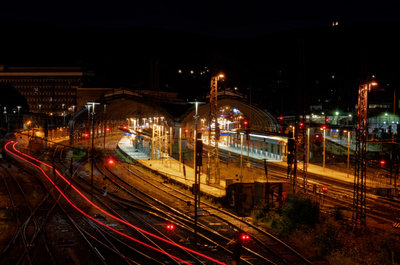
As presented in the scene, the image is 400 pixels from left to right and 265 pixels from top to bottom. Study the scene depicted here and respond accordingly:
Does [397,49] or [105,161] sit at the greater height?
[397,49]

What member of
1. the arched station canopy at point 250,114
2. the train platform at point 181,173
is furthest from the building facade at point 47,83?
the train platform at point 181,173

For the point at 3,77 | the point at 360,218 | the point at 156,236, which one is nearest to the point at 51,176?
the point at 156,236

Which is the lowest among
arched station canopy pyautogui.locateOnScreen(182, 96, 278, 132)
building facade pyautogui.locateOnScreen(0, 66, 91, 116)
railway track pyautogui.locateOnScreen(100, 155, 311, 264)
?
railway track pyautogui.locateOnScreen(100, 155, 311, 264)

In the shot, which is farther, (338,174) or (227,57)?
(227,57)

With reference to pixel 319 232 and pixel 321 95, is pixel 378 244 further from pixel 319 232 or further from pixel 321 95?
pixel 321 95

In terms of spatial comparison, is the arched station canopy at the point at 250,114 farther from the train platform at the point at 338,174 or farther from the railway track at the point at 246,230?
the railway track at the point at 246,230

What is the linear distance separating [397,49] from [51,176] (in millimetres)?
72580

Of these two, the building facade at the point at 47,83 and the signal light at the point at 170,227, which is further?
the building facade at the point at 47,83

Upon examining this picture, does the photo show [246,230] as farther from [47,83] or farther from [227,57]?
[227,57]

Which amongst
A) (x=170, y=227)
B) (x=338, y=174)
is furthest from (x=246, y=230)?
(x=338, y=174)

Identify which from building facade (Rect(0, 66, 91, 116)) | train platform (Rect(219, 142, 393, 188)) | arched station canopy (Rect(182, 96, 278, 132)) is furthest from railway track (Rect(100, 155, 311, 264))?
building facade (Rect(0, 66, 91, 116))

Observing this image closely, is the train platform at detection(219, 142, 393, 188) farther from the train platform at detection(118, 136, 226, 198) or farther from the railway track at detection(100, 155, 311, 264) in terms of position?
the railway track at detection(100, 155, 311, 264)

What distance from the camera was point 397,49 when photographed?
73.6 metres

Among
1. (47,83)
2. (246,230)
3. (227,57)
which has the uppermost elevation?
(227,57)
